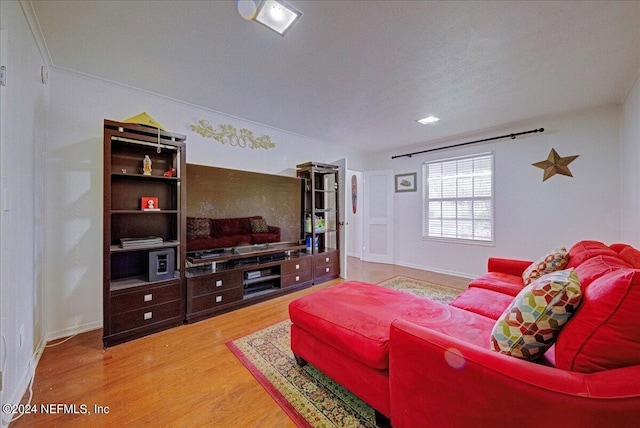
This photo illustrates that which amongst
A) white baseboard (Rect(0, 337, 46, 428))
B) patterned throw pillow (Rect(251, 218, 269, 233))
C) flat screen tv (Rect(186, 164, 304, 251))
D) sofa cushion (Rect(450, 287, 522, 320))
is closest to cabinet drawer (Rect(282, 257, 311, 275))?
flat screen tv (Rect(186, 164, 304, 251))

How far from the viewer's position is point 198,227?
282cm

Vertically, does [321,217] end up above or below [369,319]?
above

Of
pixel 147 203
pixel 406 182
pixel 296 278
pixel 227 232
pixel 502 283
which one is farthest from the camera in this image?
pixel 406 182

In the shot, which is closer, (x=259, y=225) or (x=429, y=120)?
(x=259, y=225)

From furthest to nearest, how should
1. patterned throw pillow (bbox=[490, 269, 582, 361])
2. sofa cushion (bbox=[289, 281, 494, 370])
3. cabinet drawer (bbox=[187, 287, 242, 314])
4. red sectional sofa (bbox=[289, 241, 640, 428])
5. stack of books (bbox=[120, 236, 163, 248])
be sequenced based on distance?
cabinet drawer (bbox=[187, 287, 242, 314]), stack of books (bbox=[120, 236, 163, 248]), sofa cushion (bbox=[289, 281, 494, 370]), patterned throw pillow (bbox=[490, 269, 582, 361]), red sectional sofa (bbox=[289, 241, 640, 428])

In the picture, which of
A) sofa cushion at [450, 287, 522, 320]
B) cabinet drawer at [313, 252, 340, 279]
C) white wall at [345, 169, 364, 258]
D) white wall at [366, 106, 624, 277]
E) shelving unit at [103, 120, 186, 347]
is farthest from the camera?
white wall at [345, 169, 364, 258]

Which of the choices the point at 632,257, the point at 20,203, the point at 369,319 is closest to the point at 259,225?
the point at 20,203

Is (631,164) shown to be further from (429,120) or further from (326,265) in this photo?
(326,265)

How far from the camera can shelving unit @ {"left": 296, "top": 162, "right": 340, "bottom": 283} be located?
→ 12.6 ft

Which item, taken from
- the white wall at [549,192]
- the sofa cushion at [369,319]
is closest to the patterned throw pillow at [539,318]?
the sofa cushion at [369,319]

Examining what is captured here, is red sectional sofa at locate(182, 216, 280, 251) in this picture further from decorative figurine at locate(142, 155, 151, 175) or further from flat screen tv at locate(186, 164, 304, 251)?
decorative figurine at locate(142, 155, 151, 175)

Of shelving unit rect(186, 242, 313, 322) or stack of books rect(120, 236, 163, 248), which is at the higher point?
stack of books rect(120, 236, 163, 248)

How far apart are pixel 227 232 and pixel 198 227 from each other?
35 centimetres

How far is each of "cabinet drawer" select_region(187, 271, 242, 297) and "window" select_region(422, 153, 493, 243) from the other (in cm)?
352
